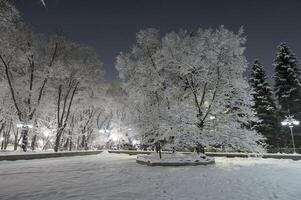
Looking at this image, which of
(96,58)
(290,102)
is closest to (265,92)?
(290,102)

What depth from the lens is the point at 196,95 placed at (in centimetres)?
2366

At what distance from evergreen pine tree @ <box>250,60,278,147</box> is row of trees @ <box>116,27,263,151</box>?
1598 cm

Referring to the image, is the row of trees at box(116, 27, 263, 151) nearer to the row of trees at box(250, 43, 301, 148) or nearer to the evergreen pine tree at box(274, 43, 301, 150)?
the row of trees at box(250, 43, 301, 148)

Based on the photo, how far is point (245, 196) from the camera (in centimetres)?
899

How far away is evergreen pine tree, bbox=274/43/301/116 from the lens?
3784cm

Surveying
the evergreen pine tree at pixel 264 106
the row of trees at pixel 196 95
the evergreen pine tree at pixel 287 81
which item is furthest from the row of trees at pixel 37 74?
the evergreen pine tree at pixel 287 81

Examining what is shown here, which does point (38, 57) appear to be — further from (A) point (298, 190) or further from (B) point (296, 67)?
(B) point (296, 67)

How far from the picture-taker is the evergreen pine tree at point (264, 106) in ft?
123

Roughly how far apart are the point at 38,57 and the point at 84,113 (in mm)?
17071

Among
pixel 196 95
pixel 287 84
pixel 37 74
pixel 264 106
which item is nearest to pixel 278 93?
pixel 287 84

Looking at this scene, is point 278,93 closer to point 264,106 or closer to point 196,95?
point 264,106

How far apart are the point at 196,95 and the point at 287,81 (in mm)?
21392

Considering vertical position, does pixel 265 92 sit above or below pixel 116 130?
above

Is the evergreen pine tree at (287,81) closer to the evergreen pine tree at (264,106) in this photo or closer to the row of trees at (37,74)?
the evergreen pine tree at (264,106)
